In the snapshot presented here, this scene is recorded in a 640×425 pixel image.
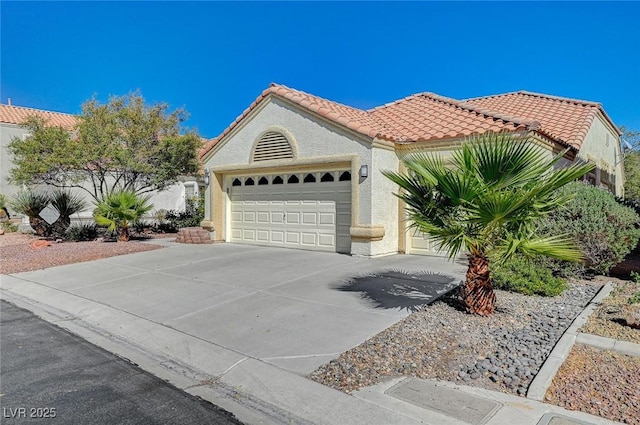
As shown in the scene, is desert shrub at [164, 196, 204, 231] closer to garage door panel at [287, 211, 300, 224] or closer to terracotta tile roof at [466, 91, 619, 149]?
garage door panel at [287, 211, 300, 224]

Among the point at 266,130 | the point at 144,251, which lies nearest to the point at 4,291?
the point at 144,251

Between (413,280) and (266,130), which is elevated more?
(266,130)

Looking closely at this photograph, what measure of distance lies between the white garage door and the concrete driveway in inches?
29.6

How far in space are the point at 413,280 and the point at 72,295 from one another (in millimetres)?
6636

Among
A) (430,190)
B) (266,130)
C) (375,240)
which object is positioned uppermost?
(266,130)

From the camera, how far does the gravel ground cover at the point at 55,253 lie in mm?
11102

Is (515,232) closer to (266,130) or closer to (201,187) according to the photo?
(266,130)

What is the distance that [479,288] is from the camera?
229 inches

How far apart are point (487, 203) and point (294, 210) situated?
8.52 metres

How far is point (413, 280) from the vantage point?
823 centimetres

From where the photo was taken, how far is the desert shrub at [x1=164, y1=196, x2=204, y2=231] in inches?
792

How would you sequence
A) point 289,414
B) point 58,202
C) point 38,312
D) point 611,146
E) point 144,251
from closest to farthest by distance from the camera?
1. point 289,414
2. point 38,312
3. point 144,251
4. point 58,202
5. point 611,146

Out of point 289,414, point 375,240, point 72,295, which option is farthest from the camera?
point 375,240

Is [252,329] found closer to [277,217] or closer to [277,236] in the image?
[277,236]
